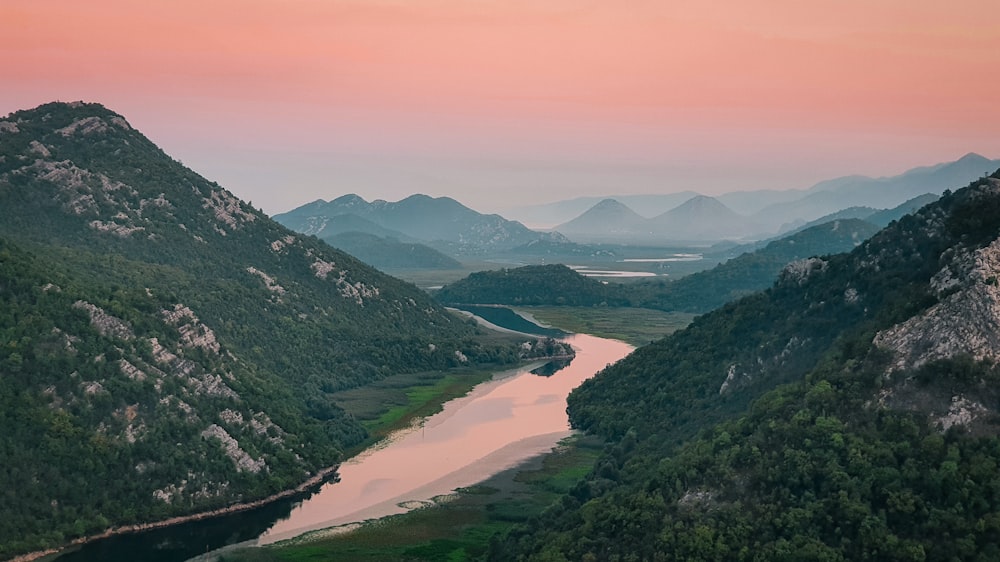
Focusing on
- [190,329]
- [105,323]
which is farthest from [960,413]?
[190,329]

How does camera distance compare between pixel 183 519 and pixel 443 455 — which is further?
pixel 443 455

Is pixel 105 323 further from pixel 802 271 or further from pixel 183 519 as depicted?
pixel 802 271

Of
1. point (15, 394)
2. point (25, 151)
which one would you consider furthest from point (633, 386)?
point (25, 151)

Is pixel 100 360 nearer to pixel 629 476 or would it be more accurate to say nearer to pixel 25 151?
pixel 629 476

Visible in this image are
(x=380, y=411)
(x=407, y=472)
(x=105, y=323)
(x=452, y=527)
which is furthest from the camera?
(x=380, y=411)

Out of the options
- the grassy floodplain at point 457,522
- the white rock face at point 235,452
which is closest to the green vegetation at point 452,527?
the grassy floodplain at point 457,522

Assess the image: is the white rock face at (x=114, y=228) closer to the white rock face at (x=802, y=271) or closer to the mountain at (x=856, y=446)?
the mountain at (x=856, y=446)

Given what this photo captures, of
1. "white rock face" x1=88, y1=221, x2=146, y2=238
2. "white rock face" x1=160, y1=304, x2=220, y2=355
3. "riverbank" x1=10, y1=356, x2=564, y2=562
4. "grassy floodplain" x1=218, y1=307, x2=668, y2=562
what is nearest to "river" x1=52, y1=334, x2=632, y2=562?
"riverbank" x1=10, y1=356, x2=564, y2=562
